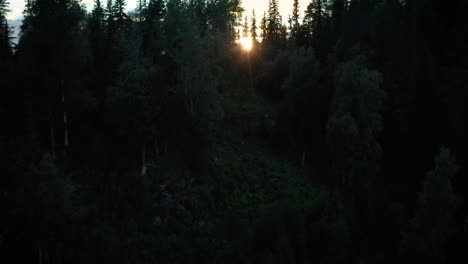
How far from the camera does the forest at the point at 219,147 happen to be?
2202 cm

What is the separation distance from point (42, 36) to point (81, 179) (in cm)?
1061

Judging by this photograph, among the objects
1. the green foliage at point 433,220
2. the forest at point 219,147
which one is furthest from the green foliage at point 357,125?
the green foliage at point 433,220

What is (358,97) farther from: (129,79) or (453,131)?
(129,79)

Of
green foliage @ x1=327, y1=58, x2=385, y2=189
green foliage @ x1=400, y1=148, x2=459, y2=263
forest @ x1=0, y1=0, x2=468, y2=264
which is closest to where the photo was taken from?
green foliage @ x1=400, y1=148, x2=459, y2=263

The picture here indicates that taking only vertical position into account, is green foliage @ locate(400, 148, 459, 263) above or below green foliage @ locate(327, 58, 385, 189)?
below

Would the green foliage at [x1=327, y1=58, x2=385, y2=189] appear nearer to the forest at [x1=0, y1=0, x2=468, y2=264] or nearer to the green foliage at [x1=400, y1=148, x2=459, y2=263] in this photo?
the forest at [x1=0, y1=0, x2=468, y2=264]

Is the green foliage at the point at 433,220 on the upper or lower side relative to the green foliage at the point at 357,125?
lower

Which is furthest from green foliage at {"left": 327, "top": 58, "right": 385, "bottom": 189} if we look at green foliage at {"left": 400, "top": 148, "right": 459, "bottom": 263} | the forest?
green foliage at {"left": 400, "top": 148, "right": 459, "bottom": 263}

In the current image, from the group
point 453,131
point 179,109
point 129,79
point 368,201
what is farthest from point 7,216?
point 453,131

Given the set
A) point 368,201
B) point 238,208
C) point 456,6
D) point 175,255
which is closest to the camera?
point 175,255

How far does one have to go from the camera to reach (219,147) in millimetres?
35031

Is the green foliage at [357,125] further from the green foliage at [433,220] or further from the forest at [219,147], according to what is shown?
the green foliage at [433,220]

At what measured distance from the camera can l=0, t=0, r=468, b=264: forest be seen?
22.0 m

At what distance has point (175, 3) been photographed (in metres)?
34.6
